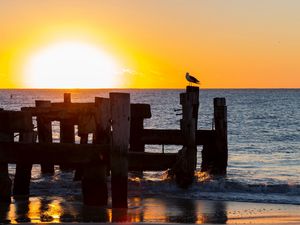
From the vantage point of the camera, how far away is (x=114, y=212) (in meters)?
11.9

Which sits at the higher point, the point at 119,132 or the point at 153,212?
the point at 119,132

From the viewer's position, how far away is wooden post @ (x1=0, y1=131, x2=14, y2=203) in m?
12.1

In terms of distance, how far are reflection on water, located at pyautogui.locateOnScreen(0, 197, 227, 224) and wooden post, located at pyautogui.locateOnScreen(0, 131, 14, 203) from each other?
0.60 feet

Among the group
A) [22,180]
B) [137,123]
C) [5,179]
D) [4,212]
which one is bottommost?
[4,212]

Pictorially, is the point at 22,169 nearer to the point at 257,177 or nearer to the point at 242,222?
the point at 242,222

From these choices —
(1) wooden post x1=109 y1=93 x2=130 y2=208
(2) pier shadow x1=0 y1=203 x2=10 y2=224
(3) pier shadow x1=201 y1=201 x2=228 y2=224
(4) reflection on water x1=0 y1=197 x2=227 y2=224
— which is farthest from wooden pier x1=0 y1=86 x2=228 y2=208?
(3) pier shadow x1=201 y1=201 x2=228 y2=224

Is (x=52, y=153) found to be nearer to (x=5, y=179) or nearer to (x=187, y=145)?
(x=5, y=179)

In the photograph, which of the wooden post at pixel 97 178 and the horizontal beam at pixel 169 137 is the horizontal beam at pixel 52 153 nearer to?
the wooden post at pixel 97 178

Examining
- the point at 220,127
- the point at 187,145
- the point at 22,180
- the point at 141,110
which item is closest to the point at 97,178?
the point at 22,180

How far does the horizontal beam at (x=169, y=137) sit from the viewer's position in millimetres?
17375

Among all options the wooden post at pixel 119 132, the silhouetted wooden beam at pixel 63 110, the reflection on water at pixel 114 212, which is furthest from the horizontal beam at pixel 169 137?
the wooden post at pixel 119 132

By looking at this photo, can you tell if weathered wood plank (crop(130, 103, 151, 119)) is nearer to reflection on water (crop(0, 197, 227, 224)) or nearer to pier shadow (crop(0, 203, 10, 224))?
reflection on water (crop(0, 197, 227, 224))

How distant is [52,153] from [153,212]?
2.24 m

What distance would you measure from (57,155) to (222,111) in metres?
7.62
